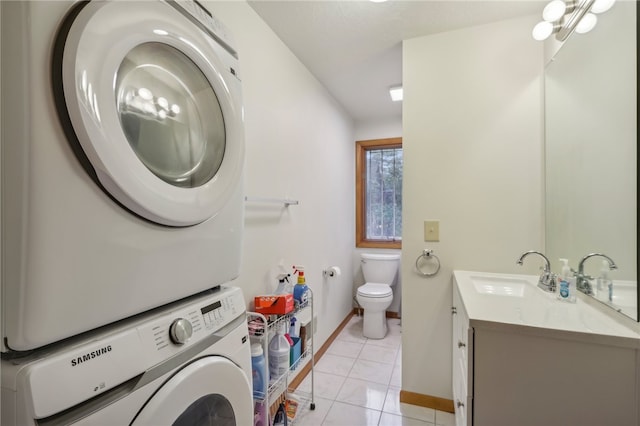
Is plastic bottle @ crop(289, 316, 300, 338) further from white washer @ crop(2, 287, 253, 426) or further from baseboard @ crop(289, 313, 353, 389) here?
white washer @ crop(2, 287, 253, 426)

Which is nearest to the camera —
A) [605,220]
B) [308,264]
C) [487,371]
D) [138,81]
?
[138,81]

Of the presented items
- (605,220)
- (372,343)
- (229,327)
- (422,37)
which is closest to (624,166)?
(605,220)

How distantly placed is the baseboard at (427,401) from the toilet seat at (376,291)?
35.8 inches

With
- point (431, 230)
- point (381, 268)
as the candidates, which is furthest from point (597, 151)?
point (381, 268)

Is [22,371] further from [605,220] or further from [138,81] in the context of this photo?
[605,220]

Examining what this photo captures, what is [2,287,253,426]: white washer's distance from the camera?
447mm

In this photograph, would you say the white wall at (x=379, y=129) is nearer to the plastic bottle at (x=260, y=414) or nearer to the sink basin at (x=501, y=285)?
the sink basin at (x=501, y=285)

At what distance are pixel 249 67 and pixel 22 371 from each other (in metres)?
1.50

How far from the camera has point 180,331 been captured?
0.66 metres

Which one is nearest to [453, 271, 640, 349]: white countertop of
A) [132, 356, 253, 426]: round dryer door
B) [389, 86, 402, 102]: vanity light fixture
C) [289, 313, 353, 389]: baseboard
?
[132, 356, 253, 426]: round dryer door

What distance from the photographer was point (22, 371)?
0.44 m

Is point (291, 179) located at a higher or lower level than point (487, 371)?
higher

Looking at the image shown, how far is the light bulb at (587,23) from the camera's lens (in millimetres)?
1221

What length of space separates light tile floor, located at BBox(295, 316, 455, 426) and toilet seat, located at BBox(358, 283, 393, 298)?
1.45ft
